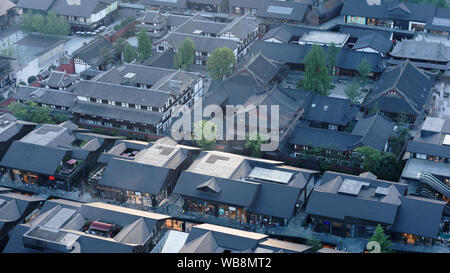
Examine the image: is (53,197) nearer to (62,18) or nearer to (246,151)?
(246,151)

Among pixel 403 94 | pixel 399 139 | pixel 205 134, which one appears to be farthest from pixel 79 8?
pixel 399 139

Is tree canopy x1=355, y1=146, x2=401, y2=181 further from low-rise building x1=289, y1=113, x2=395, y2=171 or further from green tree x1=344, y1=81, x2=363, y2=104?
green tree x1=344, y1=81, x2=363, y2=104

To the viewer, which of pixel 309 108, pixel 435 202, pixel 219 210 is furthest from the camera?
pixel 309 108

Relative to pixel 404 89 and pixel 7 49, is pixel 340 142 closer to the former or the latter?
pixel 404 89

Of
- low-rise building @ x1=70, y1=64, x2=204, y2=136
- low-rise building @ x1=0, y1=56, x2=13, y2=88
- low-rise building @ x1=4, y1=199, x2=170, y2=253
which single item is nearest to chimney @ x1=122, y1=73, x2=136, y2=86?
low-rise building @ x1=70, y1=64, x2=204, y2=136

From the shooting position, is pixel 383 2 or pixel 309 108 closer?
pixel 309 108

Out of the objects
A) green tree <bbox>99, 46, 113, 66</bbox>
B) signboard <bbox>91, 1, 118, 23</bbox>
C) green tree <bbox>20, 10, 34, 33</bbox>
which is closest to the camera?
green tree <bbox>99, 46, 113, 66</bbox>

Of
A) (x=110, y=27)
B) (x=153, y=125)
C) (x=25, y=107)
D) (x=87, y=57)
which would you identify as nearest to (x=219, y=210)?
(x=153, y=125)

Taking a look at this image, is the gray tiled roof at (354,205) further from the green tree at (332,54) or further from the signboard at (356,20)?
the signboard at (356,20)
